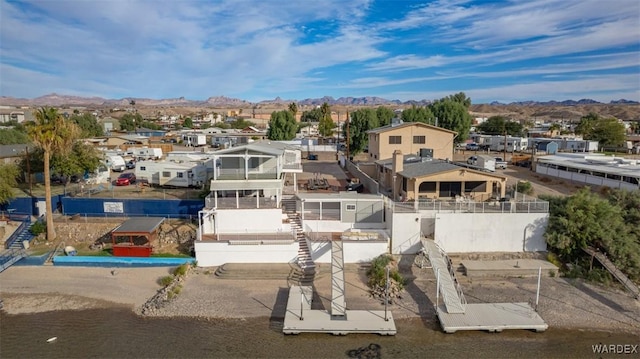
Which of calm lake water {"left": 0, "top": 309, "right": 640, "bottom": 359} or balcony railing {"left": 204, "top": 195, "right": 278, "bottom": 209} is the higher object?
balcony railing {"left": 204, "top": 195, "right": 278, "bottom": 209}

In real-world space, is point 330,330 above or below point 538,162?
below

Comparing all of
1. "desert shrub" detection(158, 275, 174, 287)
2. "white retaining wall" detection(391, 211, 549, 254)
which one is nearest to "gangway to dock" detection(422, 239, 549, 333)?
"white retaining wall" detection(391, 211, 549, 254)

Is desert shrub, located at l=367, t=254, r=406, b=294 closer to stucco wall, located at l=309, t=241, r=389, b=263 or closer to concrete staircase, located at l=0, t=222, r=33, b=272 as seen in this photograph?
stucco wall, located at l=309, t=241, r=389, b=263

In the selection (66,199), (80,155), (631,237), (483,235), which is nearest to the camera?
(631,237)

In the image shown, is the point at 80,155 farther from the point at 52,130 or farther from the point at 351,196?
the point at 351,196

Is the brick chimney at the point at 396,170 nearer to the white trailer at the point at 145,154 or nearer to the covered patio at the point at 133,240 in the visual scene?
the covered patio at the point at 133,240

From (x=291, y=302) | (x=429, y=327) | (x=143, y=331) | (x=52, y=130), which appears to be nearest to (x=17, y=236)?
(x=52, y=130)

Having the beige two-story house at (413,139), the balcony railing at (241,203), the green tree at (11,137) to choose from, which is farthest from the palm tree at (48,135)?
the green tree at (11,137)
